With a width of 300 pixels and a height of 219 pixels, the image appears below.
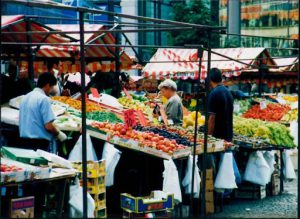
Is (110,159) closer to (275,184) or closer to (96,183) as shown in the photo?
(96,183)

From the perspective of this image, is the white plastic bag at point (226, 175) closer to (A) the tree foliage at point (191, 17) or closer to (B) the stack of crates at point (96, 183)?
(B) the stack of crates at point (96, 183)

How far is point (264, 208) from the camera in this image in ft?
31.6

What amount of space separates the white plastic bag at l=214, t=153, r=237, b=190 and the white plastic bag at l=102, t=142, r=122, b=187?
5.56 ft

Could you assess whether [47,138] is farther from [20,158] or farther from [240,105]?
[240,105]

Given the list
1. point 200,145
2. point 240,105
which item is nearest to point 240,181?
point 200,145

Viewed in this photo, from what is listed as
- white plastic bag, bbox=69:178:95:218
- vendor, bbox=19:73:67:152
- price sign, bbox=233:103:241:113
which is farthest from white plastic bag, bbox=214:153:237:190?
price sign, bbox=233:103:241:113

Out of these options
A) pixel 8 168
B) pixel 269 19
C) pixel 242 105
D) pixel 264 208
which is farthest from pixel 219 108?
pixel 269 19

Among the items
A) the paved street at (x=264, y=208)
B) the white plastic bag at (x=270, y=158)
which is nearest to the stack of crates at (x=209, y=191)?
the paved street at (x=264, y=208)

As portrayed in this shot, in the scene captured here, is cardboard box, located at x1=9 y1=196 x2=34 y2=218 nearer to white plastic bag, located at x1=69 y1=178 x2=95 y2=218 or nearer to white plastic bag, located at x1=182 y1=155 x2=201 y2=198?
white plastic bag, located at x1=69 y1=178 x2=95 y2=218

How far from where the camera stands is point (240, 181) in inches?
383

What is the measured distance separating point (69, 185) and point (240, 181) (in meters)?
3.56

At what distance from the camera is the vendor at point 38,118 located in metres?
7.52

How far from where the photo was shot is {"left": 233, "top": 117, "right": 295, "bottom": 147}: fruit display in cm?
1119

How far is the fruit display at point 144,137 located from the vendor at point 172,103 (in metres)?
1.82
